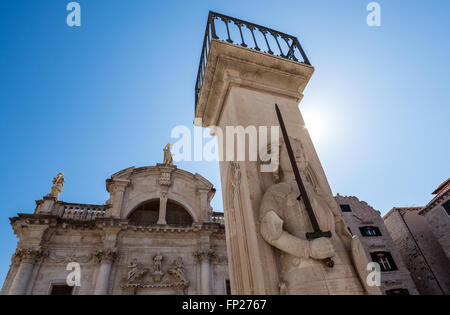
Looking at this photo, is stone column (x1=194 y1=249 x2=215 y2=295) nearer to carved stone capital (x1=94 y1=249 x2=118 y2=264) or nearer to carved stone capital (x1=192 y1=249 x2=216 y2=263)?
carved stone capital (x1=192 y1=249 x2=216 y2=263)

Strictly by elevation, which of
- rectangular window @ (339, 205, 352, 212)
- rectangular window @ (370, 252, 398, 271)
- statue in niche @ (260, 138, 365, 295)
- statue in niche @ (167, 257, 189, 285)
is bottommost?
statue in niche @ (260, 138, 365, 295)

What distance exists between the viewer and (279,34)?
5531mm

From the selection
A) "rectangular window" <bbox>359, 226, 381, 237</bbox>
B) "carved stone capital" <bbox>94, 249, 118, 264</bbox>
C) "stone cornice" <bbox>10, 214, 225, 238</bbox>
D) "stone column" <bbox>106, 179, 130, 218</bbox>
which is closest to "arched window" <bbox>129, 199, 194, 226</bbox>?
"stone column" <bbox>106, 179, 130, 218</bbox>

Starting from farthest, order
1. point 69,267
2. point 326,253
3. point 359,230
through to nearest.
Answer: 1. point 359,230
2. point 69,267
3. point 326,253

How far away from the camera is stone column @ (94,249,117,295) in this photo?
43.9 feet

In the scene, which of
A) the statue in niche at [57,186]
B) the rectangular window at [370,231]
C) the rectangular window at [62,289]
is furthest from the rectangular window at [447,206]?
the statue in niche at [57,186]

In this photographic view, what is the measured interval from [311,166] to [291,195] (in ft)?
3.37

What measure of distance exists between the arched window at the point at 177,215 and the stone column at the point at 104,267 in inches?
173

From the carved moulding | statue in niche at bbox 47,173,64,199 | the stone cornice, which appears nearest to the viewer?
the carved moulding

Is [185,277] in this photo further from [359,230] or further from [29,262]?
[359,230]

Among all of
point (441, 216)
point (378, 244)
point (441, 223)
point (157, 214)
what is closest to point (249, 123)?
point (157, 214)

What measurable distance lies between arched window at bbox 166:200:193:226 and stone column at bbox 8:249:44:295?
24.8ft

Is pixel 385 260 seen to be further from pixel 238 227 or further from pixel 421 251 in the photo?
pixel 238 227
